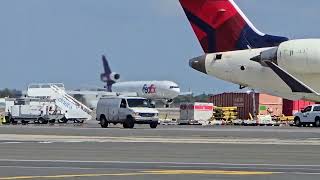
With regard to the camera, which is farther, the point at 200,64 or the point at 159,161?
the point at 200,64

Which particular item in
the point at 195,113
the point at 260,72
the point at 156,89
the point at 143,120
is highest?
the point at 156,89

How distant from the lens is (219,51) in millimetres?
44438

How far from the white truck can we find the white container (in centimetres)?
Answer: 827

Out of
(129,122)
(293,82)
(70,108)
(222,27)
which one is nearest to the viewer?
(293,82)

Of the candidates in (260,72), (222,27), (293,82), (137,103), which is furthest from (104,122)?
(293,82)

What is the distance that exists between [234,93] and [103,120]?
2704 cm

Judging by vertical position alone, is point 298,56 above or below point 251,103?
above

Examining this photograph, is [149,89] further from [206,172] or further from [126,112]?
[206,172]

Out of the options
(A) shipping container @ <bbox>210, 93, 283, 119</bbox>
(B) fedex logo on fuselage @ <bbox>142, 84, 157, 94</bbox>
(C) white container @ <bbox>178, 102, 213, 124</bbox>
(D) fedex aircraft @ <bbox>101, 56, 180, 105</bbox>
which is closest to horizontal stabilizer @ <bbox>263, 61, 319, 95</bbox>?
(C) white container @ <bbox>178, 102, 213, 124</bbox>

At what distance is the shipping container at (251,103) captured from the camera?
8075cm

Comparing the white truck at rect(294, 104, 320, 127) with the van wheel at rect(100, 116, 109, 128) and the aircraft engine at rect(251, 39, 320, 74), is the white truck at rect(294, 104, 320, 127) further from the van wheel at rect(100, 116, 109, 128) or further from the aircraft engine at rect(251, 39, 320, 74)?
the aircraft engine at rect(251, 39, 320, 74)

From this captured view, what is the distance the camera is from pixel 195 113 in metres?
73.0

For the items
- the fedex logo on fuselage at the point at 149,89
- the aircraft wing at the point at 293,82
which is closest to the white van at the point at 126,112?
the aircraft wing at the point at 293,82

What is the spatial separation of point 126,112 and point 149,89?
68743mm
